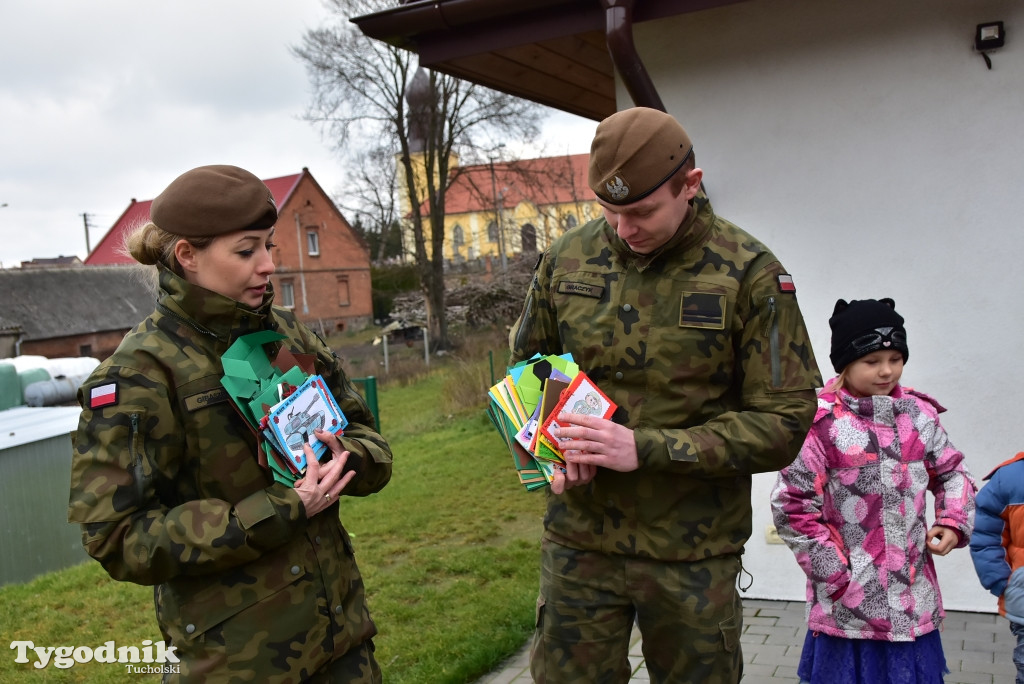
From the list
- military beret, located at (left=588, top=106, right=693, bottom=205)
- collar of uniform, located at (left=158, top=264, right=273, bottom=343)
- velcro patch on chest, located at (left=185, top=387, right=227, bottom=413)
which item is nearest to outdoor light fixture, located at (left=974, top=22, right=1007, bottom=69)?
military beret, located at (left=588, top=106, right=693, bottom=205)

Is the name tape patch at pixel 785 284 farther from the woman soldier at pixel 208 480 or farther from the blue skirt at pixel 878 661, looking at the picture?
the blue skirt at pixel 878 661

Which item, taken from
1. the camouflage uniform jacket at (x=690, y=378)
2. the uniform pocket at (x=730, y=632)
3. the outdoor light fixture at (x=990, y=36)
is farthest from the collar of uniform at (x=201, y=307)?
the outdoor light fixture at (x=990, y=36)

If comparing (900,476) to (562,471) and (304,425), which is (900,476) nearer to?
(562,471)

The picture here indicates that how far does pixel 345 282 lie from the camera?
159 ft

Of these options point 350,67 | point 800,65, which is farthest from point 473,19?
point 350,67

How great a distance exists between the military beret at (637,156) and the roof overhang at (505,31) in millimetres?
1824

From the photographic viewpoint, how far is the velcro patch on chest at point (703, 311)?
2352 millimetres

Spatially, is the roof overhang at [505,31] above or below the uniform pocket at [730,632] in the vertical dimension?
above

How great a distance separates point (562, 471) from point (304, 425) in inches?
27.7

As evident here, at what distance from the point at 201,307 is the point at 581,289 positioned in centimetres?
108

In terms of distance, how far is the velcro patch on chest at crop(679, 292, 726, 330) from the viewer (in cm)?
235

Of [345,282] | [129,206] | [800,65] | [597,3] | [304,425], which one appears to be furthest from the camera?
[129,206]

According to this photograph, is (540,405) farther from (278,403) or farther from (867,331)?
(867,331)

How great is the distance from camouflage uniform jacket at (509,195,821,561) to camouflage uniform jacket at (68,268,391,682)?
2.49 ft
